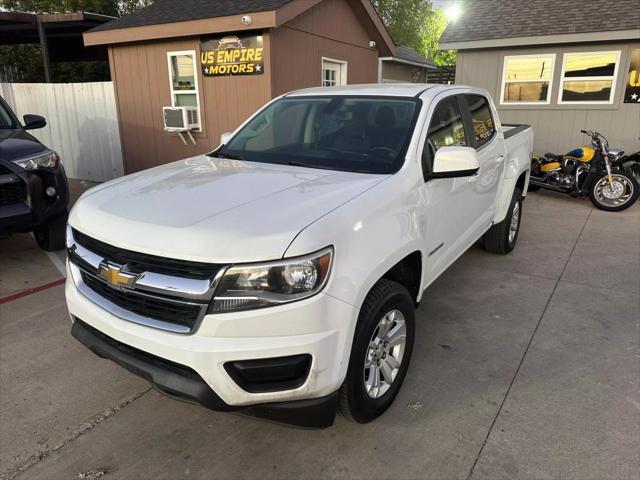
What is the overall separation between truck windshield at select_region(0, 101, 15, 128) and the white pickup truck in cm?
364

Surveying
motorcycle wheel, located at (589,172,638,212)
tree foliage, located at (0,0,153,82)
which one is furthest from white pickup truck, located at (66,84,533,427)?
tree foliage, located at (0,0,153,82)

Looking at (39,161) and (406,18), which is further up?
(406,18)

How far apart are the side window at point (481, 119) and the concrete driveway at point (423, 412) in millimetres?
1426

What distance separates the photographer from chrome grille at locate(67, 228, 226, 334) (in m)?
2.12

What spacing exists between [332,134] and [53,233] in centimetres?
369

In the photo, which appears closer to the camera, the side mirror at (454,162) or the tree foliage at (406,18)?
the side mirror at (454,162)

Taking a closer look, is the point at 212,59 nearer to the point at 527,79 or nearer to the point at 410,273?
the point at 410,273

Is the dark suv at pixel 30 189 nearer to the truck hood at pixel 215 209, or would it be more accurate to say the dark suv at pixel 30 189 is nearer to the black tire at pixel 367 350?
the truck hood at pixel 215 209

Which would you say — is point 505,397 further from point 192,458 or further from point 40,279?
point 40,279

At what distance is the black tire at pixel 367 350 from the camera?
240cm

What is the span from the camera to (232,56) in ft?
26.6

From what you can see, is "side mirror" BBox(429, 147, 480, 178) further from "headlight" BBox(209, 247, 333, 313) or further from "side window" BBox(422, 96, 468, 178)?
"headlight" BBox(209, 247, 333, 313)

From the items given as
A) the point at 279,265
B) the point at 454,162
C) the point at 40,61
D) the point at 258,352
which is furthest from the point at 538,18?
the point at 40,61

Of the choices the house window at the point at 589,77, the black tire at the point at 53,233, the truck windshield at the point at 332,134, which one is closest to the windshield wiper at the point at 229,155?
the truck windshield at the point at 332,134
